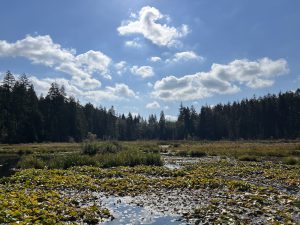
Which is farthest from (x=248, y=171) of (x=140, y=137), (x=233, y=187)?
(x=140, y=137)

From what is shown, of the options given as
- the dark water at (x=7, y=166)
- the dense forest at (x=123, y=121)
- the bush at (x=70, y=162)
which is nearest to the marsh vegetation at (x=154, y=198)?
the bush at (x=70, y=162)

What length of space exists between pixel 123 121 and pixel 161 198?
169 meters

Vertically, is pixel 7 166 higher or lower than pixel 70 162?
lower

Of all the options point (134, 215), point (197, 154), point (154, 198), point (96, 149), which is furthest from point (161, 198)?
point (197, 154)

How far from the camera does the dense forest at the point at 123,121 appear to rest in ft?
313

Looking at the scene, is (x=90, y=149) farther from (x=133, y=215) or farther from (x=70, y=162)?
(x=133, y=215)

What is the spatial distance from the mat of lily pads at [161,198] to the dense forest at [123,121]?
245ft

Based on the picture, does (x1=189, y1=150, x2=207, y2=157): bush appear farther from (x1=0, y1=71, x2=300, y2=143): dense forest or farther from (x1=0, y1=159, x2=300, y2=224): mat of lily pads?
(x1=0, y1=71, x2=300, y2=143): dense forest

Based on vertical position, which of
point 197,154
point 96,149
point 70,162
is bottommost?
point 197,154

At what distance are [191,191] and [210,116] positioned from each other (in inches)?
5439

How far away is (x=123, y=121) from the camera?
608ft

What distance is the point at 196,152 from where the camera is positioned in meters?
50.2

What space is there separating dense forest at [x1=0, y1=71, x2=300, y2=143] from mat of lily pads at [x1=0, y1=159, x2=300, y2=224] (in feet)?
245

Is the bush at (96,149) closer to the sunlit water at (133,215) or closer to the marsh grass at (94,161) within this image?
the marsh grass at (94,161)
